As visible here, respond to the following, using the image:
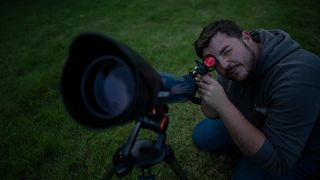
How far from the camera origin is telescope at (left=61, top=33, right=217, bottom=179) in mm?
1138

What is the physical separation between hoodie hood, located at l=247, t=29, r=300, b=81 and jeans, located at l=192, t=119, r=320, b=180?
590 millimetres

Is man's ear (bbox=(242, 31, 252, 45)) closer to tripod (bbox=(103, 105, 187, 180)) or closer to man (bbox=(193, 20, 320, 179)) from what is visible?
man (bbox=(193, 20, 320, 179))

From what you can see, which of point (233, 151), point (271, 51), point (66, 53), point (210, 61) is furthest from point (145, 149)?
point (66, 53)

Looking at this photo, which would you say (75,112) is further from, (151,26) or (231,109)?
(151,26)

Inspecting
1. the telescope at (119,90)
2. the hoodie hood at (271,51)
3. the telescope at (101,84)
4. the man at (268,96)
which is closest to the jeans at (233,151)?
the man at (268,96)

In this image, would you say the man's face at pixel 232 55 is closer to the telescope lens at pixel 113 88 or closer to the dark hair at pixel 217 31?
the dark hair at pixel 217 31

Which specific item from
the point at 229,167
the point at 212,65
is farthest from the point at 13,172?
the point at 212,65

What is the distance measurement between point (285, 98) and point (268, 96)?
5.9 inches

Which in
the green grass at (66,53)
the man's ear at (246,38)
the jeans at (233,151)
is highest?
the man's ear at (246,38)

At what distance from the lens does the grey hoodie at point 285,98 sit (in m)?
1.71

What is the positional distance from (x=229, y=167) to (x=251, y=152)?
87 centimetres

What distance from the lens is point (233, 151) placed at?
271 centimetres

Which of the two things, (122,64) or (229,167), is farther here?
(229,167)

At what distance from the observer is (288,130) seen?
5.71 ft
